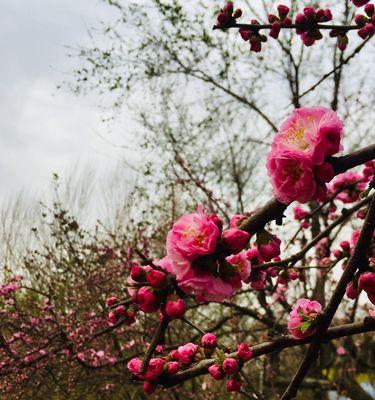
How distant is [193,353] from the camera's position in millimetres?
1469

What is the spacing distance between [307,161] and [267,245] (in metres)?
0.28

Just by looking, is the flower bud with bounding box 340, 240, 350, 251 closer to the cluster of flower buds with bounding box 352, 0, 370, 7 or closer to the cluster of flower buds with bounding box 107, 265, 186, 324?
the cluster of flower buds with bounding box 352, 0, 370, 7

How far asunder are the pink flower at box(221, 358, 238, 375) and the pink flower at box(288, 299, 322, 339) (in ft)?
0.76

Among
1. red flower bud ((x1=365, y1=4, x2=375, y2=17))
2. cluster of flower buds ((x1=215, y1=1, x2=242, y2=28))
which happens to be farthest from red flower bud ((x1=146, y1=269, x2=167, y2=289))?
red flower bud ((x1=365, y1=4, x2=375, y2=17))

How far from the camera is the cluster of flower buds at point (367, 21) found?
2125mm

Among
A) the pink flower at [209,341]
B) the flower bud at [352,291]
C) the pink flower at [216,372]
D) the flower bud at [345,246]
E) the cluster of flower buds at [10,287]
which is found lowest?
the pink flower at [216,372]

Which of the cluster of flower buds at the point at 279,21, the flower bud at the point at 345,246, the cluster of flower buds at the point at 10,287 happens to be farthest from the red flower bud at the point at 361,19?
the cluster of flower buds at the point at 10,287

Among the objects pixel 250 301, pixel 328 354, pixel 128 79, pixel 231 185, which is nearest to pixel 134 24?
pixel 128 79

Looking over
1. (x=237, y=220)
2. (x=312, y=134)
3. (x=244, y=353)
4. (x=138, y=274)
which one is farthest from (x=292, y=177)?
(x=244, y=353)

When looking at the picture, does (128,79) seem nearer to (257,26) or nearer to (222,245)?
(257,26)

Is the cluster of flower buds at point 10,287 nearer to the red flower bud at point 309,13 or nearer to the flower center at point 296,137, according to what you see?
the red flower bud at point 309,13

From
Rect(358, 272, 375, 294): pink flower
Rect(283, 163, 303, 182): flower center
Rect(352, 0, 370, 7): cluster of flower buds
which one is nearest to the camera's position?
Rect(283, 163, 303, 182): flower center

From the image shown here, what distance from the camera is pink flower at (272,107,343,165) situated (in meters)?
1.12

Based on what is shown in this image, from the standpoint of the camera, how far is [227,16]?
6.34ft
